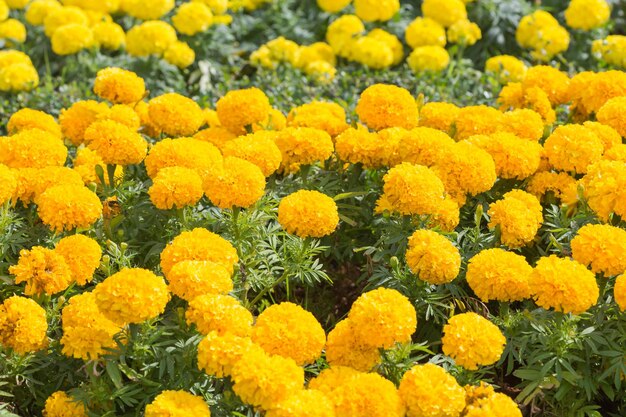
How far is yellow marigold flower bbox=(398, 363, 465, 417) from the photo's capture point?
8.16 ft

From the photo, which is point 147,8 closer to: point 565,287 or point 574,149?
point 574,149

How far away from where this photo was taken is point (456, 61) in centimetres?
625

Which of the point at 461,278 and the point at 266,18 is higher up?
the point at 461,278

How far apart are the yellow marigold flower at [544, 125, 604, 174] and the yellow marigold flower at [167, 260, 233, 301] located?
1544mm

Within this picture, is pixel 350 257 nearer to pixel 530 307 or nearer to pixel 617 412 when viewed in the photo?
pixel 530 307

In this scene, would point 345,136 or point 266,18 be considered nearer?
point 345,136

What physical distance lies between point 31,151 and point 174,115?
2.09 feet

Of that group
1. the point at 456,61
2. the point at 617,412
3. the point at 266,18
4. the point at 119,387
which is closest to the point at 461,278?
the point at 617,412

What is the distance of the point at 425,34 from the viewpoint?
5.92 m

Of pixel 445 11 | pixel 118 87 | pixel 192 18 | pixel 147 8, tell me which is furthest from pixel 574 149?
pixel 147 8

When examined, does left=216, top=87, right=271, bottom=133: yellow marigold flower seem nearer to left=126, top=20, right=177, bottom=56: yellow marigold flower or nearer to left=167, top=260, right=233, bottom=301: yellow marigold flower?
left=167, top=260, right=233, bottom=301: yellow marigold flower

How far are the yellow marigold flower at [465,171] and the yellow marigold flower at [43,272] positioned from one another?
1.41 metres

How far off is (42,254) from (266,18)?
4251mm

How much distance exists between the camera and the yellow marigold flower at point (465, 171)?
135 inches
